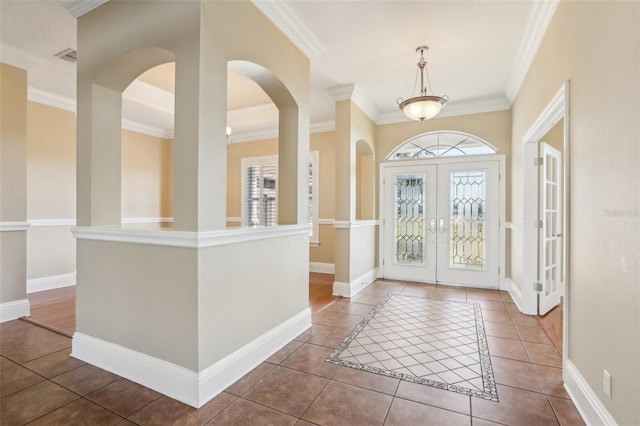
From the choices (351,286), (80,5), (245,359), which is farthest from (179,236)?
(351,286)

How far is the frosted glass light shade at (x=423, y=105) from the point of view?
10.4 feet

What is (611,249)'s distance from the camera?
1574 millimetres

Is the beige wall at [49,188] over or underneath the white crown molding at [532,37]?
underneath

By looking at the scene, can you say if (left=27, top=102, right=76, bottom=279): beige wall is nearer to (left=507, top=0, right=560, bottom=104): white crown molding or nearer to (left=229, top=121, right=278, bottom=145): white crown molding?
(left=229, top=121, right=278, bottom=145): white crown molding

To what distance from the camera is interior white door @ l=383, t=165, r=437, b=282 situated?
5211mm

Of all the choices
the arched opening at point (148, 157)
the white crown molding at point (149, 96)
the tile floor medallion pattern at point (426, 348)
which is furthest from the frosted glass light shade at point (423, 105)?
the white crown molding at point (149, 96)

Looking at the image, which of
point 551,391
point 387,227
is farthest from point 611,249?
point 387,227

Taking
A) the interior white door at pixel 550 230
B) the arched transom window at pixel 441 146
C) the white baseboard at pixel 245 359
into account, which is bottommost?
the white baseboard at pixel 245 359

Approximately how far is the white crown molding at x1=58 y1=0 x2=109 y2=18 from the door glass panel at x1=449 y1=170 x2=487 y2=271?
16.3ft

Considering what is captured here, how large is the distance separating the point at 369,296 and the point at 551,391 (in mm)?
2496

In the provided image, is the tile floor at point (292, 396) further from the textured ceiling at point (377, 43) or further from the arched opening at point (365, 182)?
the arched opening at point (365, 182)

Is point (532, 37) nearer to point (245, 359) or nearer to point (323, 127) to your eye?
point (323, 127)

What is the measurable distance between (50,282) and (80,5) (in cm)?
419

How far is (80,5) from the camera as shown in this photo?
2486 mm
